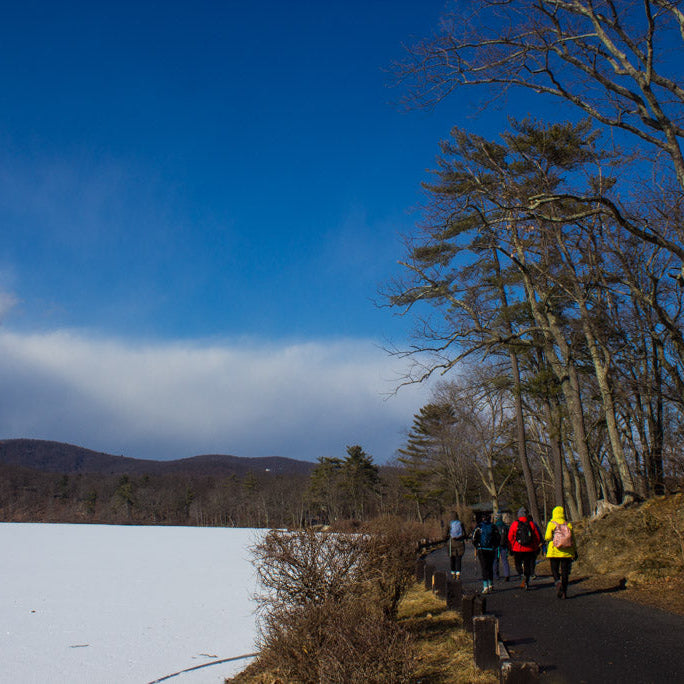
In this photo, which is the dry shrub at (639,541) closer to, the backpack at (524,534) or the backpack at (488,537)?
the backpack at (524,534)

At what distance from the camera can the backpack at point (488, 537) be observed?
10961 mm

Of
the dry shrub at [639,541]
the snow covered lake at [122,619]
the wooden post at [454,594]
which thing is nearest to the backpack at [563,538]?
the wooden post at [454,594]

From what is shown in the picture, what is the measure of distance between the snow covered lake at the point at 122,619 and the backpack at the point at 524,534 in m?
4.83

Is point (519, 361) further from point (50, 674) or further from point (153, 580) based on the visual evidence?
point (50, 674)

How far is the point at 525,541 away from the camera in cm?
1130

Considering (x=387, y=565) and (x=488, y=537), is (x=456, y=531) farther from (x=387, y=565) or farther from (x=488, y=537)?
(x=387, y=565)

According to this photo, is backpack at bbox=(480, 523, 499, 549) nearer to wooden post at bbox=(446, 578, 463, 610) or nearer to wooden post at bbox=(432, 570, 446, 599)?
wooden post at bbox=(432, 570, 446, 599)

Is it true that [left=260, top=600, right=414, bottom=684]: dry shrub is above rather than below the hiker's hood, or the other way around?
below

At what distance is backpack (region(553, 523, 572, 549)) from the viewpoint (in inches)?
384

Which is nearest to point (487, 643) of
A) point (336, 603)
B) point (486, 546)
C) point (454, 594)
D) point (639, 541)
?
point (336, 603)

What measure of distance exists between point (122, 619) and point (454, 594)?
34.3 feet

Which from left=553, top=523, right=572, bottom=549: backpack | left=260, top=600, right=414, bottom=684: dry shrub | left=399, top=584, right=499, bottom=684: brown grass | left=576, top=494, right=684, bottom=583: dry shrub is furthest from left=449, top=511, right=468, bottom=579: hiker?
left=260, top=600, right=414, bottom=684: dry shrub

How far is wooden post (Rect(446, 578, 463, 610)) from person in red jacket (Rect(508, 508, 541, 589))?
1835 millimetres

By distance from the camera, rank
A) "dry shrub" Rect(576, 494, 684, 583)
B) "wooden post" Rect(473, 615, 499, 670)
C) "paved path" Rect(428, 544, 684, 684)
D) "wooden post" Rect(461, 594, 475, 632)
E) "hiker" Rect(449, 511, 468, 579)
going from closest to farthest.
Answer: "paved path" Rect(428, 544, 684, 684) → "wooden post" Rect(473, 615, 499, 670) → "wooden post" Rect(461, 594, 475, 632) → "dry shrub" Rect(576, 494, 684, 583) → "hiker" Rect(449, 511, 468, 579)
